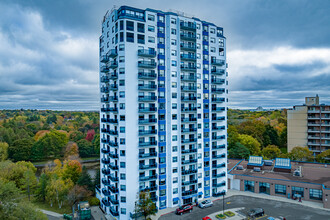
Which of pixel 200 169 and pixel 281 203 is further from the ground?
pixel 200 169

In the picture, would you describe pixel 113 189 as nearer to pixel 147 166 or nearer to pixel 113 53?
pixel 147 166

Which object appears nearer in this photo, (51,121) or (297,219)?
(297,219)

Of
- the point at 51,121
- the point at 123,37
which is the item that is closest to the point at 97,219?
the point at 123,37

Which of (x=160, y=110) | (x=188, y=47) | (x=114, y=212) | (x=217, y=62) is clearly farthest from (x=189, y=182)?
(x=188, y=47)

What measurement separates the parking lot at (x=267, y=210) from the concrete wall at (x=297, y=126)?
45363mm

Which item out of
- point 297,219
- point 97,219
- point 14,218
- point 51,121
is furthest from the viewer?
point 51,121

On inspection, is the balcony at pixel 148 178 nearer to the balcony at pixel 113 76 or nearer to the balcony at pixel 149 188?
the balcony at pixel 149 188

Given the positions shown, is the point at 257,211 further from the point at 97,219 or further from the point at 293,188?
the point at 97,219

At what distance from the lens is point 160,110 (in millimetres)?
45281

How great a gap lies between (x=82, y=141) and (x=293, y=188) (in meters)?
96.6

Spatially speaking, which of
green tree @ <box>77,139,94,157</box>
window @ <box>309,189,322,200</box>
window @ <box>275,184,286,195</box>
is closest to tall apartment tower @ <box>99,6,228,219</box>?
window @ <box>275,184,286,195</box>

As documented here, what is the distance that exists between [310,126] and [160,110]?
68089mm

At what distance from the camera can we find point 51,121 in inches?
6821

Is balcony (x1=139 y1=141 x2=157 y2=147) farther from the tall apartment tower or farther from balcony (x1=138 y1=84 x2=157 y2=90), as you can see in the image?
balcony (x1=138 y1=84 x2=157 y2=90)
